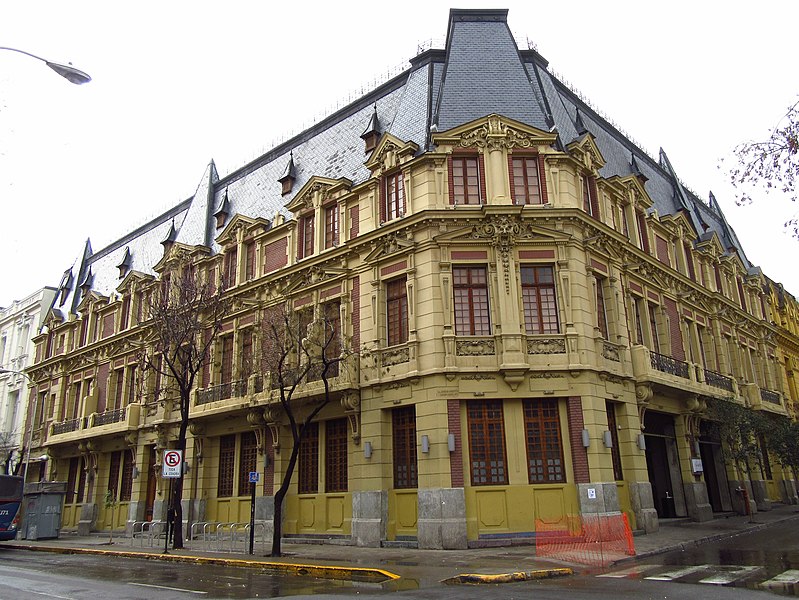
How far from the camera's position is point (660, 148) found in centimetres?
4122

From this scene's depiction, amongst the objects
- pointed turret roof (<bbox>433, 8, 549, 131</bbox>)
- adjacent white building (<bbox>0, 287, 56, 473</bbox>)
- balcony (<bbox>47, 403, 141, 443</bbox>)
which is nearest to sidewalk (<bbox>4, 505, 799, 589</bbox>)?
balcony (<bbox>47, 403, 141, 443</bbox>)

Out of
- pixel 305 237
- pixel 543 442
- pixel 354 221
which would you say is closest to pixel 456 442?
pixel 543 442

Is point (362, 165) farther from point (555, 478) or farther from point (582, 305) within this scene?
point (555, 478)

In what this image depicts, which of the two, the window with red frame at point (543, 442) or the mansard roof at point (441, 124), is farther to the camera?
the mansard roof at point (441, 124)

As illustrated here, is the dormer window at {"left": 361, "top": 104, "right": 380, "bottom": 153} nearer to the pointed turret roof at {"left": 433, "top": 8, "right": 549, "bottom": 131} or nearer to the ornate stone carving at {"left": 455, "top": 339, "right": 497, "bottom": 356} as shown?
the pointed turret roof at {"left": 433, "top": 8, "right": 549, "bottom": 131}

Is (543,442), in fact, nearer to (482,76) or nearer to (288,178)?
(482,76)

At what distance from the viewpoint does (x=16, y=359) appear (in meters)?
49.8

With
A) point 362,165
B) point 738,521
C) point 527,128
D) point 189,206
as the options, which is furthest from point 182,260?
point 738,521

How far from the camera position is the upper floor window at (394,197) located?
24562 millimetres

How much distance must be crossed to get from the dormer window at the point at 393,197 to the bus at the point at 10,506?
74.7 feet

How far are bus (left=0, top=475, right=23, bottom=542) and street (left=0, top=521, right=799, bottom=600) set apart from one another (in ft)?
45.0

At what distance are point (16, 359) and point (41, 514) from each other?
22.5 m

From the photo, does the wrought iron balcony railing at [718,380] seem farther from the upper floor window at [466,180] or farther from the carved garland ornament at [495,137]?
the upper floor window at [466,180]

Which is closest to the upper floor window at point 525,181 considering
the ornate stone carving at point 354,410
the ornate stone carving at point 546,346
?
the ornate stone carving at point 546,346
